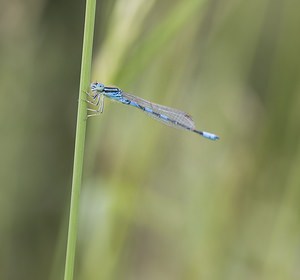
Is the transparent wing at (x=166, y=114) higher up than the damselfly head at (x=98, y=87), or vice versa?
the transparent wing at (x=166, y=114)

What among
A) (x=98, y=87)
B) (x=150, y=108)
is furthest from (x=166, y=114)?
(x=98, y=87)

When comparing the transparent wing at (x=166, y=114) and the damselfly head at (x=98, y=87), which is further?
the transparent wing at (x=166, y=114)

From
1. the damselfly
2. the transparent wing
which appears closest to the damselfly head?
the damselfly

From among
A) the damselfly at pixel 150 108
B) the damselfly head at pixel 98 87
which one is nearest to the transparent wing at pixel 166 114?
the damselfly at pixel 150 108

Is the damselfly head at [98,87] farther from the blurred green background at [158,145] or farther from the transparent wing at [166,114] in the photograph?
the transparent wing at [166,114]

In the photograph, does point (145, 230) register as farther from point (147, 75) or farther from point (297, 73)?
point (297, 73)

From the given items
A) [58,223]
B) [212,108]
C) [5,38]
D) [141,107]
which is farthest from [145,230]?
[5,38]
